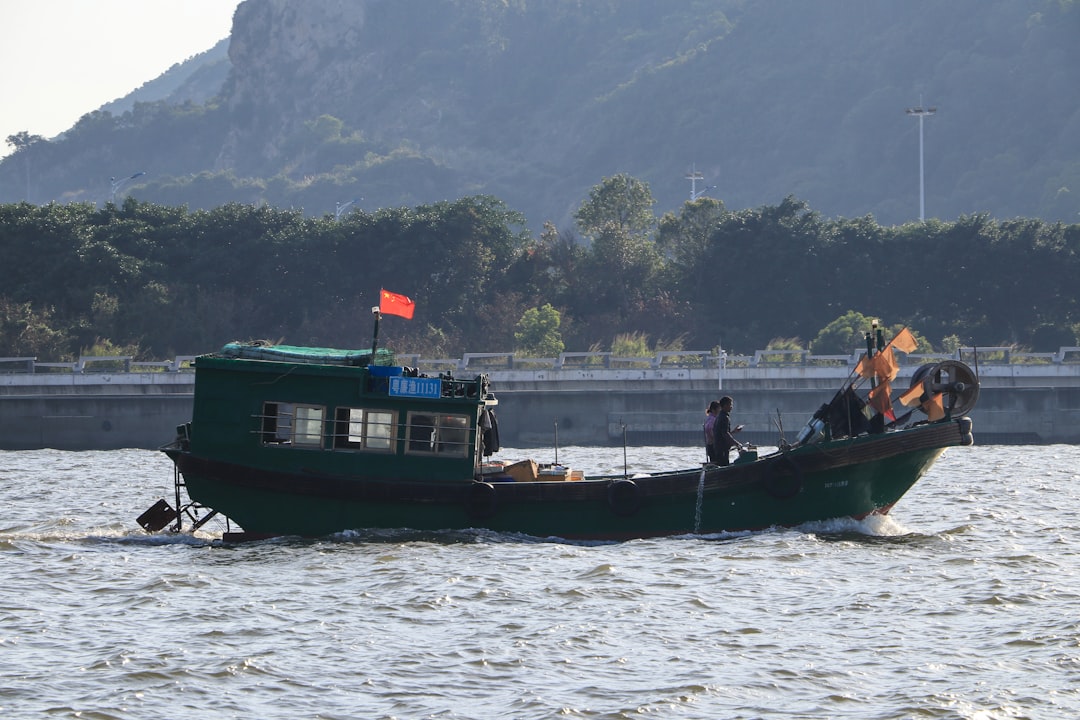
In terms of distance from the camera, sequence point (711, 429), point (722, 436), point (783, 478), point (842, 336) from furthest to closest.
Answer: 1. point (842, 336)
2. point (711, 429)
3. point (722, 436)
4. point (783, 478)

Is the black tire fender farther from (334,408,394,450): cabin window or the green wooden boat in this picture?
(334,408,394,450): cabin window

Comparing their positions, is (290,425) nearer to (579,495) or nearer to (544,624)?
(579,495)

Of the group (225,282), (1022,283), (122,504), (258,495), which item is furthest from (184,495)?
(1022,283)

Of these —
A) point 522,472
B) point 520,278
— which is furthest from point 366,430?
point 520,278

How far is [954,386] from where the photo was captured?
2856cm

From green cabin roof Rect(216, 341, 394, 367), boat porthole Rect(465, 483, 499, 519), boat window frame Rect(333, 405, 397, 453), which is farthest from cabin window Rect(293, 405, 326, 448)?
boat porthole Rect(465, 483, 499, 519)

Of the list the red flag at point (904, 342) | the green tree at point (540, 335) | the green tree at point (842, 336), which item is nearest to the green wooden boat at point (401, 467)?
the red flag at point (904, 342)

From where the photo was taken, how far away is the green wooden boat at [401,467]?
27.8m

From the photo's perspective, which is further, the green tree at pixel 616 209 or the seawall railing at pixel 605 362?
the green tree at pixel 616 209

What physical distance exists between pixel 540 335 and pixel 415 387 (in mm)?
56157

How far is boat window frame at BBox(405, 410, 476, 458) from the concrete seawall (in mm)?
40030

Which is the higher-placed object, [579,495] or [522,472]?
[522,472]

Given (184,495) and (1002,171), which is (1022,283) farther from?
(1002,171)

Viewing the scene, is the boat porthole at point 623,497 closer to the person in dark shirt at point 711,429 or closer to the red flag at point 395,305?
the person in dark shirt at point 711,429
